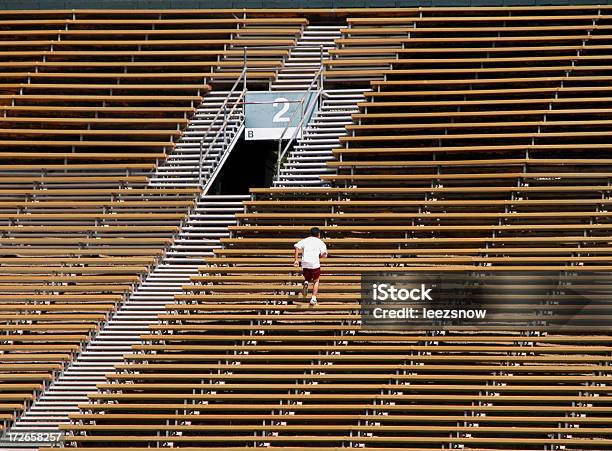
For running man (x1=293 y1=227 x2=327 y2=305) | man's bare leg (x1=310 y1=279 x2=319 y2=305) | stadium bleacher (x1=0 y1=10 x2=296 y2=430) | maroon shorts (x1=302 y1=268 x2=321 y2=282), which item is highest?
stadium bleacher (x1=0 y1=10 x2=296 y2=430)

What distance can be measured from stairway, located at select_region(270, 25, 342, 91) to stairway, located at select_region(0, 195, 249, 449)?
2.20m

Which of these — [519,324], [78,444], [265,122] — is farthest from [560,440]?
[265,122]

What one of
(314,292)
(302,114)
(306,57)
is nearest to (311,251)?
(314,292)

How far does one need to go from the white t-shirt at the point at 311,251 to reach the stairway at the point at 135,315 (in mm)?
1984

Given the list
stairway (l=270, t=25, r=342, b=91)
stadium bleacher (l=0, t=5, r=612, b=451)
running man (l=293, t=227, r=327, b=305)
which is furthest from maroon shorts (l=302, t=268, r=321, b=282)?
stairway (l=270, t=25, r=342, b=91)

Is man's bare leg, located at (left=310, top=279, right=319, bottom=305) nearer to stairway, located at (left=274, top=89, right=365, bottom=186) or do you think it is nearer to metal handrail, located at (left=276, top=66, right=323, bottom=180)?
stairway, located at (left=274, top=89, right=365, bottom=186)

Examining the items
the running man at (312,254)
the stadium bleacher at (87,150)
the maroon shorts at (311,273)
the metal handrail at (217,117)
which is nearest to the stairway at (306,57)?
the stadium bleacher at (87,150)

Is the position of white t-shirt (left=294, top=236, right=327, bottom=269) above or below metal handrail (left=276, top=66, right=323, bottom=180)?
below

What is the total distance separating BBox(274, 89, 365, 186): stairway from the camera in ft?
66.4

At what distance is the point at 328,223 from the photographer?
1928 cm

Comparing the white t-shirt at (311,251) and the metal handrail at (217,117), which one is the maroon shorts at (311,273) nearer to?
the white t-shirt at (311,251)

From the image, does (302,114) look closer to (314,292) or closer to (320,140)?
(320,140)

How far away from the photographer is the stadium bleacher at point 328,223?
55.2 feet

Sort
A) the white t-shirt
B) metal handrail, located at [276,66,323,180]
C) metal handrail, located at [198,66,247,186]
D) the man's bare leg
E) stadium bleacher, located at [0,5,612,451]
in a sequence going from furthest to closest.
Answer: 1. metal handrail, located at [198,66,247,186]
2. metal handrail, located at [276,66,323,180]
3. the man's bare leg
4. the white t-shirt
5. stadium bleacher, located at [0,5,612,451]
